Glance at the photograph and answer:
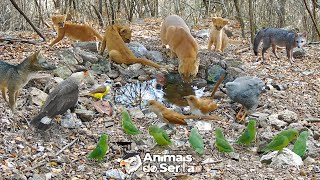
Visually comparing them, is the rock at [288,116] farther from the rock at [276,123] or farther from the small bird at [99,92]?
the small bird at [99,92]

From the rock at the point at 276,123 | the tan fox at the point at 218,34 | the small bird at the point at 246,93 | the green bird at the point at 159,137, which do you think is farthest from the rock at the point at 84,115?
the tan fox at the point at 218,34

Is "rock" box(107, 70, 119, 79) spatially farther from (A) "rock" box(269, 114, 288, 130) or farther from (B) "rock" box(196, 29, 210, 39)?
(B) "rock" box(196, 29, 210, 39)

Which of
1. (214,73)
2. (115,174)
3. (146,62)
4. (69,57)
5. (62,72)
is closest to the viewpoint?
(115,174)

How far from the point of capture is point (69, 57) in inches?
286

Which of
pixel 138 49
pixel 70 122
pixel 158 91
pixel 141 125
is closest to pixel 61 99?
pixel 70 122

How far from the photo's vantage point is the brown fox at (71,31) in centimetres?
782

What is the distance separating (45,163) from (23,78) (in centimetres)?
126

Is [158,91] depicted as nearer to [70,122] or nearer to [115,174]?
[70,122]

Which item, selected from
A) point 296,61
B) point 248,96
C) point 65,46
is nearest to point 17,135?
point 248,96

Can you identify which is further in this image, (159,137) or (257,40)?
(257,40)

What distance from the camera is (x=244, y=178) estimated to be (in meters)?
4.59

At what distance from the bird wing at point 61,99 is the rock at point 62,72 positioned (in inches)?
55.0

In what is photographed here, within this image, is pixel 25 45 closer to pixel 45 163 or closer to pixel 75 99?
pixel 75 99

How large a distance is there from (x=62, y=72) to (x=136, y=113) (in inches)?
52.7
